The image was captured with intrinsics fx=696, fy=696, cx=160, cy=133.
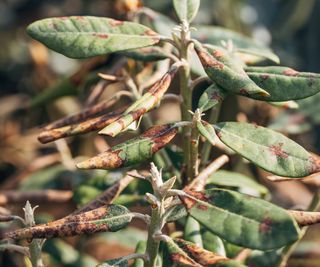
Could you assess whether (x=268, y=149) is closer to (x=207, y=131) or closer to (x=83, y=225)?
(x=207, y=131)

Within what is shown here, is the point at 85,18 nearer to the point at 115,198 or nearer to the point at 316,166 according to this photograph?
the point at 115,198

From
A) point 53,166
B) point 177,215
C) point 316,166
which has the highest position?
point 316,166

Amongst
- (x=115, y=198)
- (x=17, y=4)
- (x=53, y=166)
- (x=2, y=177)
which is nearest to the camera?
(x=115, y=198)

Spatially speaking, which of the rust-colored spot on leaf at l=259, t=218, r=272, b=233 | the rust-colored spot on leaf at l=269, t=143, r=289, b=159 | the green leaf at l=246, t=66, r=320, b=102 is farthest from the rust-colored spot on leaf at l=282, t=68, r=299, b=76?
the rust-colored spot on leaf at l=259, t=218, r=272, b=233

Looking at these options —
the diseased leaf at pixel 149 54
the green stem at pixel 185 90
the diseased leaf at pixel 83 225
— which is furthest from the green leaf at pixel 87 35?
the diseased leaf at pixel 83 225

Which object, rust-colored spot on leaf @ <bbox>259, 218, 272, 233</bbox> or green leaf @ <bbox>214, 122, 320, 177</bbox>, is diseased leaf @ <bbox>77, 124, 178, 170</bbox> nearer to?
green leaf @ <bbox>214, 122, 320, 177</bbox>

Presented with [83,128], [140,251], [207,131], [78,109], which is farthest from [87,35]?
[78,109]

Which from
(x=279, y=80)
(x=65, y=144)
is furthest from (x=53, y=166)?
(x=279, y=80)
